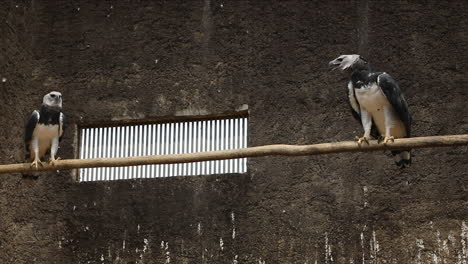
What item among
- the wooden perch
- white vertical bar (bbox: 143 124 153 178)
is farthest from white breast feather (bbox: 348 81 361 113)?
white vertical bar (bbox: 143 124 153 178)

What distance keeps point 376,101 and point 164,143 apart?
2.37 metres

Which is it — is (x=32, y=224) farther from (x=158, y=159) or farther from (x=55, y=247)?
(x=158, y=159)

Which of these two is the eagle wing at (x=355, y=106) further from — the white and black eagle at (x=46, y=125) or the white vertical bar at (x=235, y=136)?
the white and black eagle at (x=46, y=125)

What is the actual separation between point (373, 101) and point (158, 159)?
1676 millimetres

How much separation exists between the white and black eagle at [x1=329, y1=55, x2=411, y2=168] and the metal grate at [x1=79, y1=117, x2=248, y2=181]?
1.61 metres

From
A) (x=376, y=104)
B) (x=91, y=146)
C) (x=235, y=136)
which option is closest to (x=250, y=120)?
(x=235, y=136)

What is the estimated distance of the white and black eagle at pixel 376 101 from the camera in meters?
7.61

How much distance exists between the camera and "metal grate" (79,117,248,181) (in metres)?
9.26

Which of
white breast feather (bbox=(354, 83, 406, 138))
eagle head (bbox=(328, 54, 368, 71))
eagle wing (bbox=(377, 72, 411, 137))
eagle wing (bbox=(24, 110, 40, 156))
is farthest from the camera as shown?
eagle wing (bbox=(24, 110, 40, 156))

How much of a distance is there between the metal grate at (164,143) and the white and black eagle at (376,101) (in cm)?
161

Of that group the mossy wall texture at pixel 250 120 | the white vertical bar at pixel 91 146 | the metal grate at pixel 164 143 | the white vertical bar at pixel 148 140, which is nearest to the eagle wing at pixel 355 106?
the mossy wall texture at pixel 250 120

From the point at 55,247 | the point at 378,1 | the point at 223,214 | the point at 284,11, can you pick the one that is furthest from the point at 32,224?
the point at 378,1

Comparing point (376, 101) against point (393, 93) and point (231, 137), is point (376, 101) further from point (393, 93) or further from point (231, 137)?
point (231, 137)

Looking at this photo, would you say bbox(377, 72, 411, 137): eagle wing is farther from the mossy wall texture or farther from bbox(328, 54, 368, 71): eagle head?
the mossy wall texture
